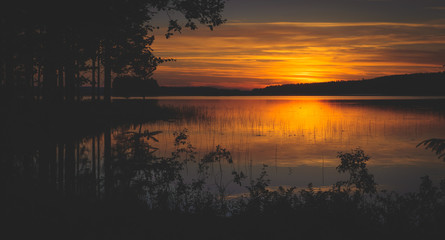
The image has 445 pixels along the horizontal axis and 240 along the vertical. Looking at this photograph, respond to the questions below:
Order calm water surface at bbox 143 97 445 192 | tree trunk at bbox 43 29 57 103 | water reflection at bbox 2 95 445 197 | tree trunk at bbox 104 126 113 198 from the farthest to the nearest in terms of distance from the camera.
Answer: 1. calm water surface at bbox 143 97 445 192
2. tree trunk at bbox 43 29 57 103
3. water reflection at bbox 2 95 445 197
4. tree trunk at bbox 104 126 113 198

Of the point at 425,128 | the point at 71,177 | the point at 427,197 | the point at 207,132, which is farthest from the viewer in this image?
the point at 425,128

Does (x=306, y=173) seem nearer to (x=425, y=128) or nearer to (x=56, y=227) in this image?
(x=56, y=227)

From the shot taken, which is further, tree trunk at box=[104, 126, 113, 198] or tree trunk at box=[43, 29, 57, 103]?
tree trunk at box=[43, 29, 57, 103]

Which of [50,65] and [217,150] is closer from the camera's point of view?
[50,65]

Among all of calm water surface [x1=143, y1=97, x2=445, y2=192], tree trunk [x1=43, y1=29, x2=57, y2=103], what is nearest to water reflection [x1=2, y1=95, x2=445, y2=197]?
calm water surface [x1=143, y1=97, x2=445, y2=192]

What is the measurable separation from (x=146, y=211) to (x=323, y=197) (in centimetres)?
443

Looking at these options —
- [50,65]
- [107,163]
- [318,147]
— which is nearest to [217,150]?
[107,163]

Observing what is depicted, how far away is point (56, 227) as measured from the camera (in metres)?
7.46

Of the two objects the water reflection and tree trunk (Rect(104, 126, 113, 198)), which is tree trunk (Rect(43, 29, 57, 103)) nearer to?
the water reflection

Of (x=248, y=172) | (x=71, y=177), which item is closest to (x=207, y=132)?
(x=248, y=172)

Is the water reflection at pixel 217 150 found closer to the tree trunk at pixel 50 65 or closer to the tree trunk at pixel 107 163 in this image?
the tree trunk at pixel 107 163

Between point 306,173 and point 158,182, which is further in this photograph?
point 306,173

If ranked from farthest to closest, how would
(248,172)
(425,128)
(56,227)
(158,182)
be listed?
(425,128)
(248,172)
(158,182)
(56,227)

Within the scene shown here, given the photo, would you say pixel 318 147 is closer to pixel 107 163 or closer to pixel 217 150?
pixel 217 150
